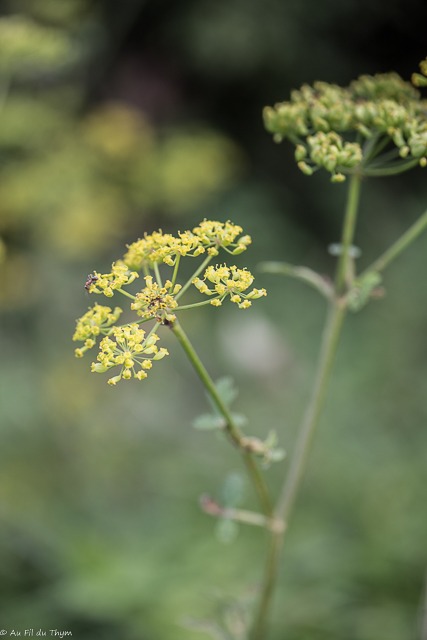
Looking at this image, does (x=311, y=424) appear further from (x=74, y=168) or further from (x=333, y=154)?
(x=74, y=168)

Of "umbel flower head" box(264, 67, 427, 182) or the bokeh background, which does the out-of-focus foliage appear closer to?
the bokeh background

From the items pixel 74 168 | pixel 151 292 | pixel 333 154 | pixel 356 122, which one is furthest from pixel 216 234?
pixel 74 168

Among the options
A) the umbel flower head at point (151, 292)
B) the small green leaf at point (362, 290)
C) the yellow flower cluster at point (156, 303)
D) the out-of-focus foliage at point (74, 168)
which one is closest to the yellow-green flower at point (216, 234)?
the umbel flower head at point (151, 292)

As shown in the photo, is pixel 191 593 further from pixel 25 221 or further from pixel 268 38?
pixel 268 38

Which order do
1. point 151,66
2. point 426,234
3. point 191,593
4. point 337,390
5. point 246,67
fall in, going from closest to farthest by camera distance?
point 191,593 < point 337,390 < point 426,234 < point 246,67 < point 151,66

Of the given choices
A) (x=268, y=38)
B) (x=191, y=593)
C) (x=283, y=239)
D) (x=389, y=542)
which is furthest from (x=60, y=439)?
(x=268, y=38)

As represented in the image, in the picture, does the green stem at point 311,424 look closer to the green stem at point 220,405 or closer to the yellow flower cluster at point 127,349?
the green stem at point 220,405
